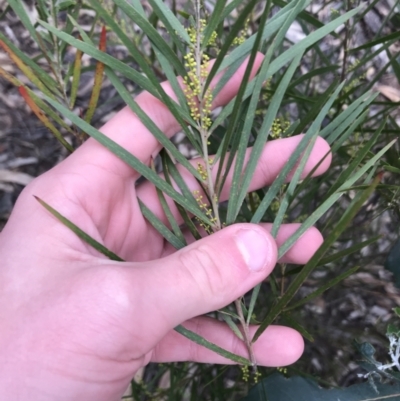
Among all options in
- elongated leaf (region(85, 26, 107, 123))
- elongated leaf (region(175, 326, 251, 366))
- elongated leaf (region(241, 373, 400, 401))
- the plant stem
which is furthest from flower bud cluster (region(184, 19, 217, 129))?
elongated leaf (region(241, 373, 400, 401))

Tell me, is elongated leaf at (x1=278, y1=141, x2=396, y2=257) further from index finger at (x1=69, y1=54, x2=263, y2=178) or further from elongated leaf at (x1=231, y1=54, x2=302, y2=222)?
index finger at (x1=69, y1=54, x2=263, y2=178)

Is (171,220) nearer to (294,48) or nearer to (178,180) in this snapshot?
(178,180)

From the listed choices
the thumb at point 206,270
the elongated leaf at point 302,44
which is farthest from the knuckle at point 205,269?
the elongated leaf at point 302,44


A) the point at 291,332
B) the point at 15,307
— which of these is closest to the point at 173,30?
the point at 15,307

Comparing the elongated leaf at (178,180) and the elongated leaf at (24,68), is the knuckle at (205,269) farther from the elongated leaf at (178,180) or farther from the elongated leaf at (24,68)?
the elongated leaf at (24,68)

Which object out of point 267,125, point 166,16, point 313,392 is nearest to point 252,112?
point 267,125

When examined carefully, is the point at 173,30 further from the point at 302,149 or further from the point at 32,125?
the point at 32,125
